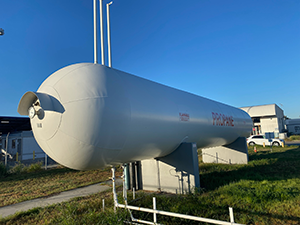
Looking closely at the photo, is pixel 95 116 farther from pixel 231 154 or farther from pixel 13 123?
pixel 13 123

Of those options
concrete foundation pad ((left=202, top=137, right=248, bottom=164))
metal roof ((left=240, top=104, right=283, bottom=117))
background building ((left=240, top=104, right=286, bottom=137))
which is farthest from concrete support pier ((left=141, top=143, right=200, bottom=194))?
metal roof ((left=240, top=104, right=283, bottom=117))

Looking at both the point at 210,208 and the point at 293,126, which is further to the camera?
the point at 293,126

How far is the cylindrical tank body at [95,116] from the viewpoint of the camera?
12.4 feet

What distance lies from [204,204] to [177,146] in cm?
188

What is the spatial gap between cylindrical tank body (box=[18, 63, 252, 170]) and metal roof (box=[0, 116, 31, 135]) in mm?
16901

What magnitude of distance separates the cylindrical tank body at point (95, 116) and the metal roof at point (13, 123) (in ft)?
55.5

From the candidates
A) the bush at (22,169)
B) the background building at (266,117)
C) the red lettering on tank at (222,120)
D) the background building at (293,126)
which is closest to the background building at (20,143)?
the bush at (22,169)

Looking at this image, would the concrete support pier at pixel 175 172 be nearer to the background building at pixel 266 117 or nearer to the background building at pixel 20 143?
the background building at pixel 20 143

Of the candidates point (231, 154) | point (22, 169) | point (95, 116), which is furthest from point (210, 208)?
point (22, 169)

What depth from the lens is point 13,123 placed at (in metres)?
20.2

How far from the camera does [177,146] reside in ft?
21.4

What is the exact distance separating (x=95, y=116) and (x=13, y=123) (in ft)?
68.1

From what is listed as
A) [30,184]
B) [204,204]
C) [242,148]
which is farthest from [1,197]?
[242,148]

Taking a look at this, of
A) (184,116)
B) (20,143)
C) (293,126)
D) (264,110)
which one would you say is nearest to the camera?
(184,116)
